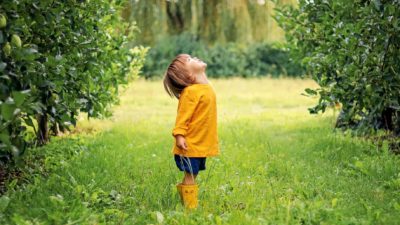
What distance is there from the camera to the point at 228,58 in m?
21.4

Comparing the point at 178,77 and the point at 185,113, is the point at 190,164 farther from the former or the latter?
the point at 178,77

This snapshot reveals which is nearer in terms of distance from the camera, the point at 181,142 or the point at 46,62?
the point at 46,62

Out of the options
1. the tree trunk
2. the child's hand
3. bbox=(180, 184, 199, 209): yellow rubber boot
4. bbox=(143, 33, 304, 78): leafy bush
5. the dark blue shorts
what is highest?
the child's hand

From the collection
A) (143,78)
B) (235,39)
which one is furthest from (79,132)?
(143,78)

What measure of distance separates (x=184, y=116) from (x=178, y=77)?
1.12 ft

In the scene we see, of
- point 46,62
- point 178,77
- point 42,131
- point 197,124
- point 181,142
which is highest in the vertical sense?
point 46,62

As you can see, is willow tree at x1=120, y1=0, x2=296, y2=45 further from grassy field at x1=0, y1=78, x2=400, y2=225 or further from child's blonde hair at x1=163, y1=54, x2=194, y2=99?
child's blonde hair at x1=163, y1=54, x2=194, y2=99

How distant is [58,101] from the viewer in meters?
4.09

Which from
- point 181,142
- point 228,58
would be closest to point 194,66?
point 181,142

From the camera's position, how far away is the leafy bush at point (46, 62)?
3.02 metres

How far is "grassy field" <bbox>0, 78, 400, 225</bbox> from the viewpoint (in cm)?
374

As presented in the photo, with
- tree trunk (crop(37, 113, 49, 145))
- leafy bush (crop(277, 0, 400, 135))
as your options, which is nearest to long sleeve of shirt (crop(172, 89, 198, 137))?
leafy bush (crop(277, 0, 400, 135))

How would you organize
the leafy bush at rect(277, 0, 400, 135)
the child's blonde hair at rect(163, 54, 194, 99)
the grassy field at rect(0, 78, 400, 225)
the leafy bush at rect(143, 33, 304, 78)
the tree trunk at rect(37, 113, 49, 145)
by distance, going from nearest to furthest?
the grassy field at rect(0, 78, 400, 225) < the child's blonde hair at rect(163, 54, 194, 99) < the leafy bush at rect(277, 0, 400, 135) < the tree trunk at rect(37, 113, 49, 145) < the leafy bush at rect(143, 33, 304, 78)

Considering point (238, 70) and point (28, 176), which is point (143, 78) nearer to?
point (238, 70)
